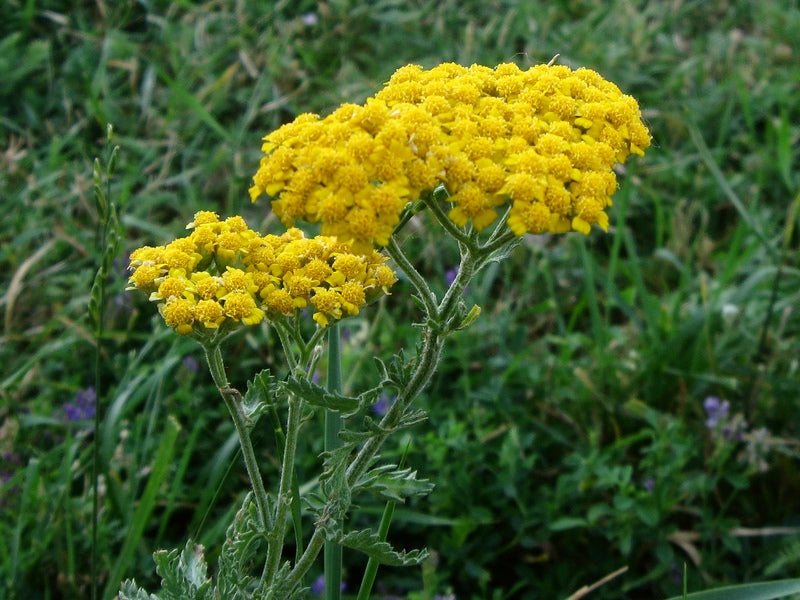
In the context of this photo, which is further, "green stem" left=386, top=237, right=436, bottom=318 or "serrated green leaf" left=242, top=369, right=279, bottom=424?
"serrated green leaf" left=242, top=369, right=279, bottom=424

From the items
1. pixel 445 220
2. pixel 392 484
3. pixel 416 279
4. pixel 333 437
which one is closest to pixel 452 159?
pixel 445 220

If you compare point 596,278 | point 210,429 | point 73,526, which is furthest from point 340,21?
point 73,526

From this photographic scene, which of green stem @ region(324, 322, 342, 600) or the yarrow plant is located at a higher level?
the yarrow plant

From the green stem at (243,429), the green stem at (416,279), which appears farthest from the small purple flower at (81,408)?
the green stem at (416,279)

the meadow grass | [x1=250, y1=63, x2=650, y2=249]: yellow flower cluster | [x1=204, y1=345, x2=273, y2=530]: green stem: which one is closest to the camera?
[x1=250, y1=63, x2=650, y2=249]: yellow flower cluster

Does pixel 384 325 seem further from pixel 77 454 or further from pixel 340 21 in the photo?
pixel 340 21

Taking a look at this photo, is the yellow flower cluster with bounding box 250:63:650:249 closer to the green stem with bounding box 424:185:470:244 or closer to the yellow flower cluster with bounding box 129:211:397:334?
the green stem with bounding box 424:185:470:244

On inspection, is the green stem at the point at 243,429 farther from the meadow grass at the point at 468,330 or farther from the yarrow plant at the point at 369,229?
the meadow grass at the point at 468,330

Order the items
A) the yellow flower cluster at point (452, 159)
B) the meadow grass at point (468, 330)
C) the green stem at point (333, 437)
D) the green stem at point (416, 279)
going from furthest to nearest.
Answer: the meadow grass at point (468, 330)
the green stem at point (333, 437)
the green stem at point (416, 279)
the yellow flower cluster at point (452, 159)

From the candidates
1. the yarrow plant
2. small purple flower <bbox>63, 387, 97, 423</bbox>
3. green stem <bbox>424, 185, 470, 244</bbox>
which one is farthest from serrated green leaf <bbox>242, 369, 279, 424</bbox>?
small purple flower <bbox>63, 387, 97, 423</bbox>
